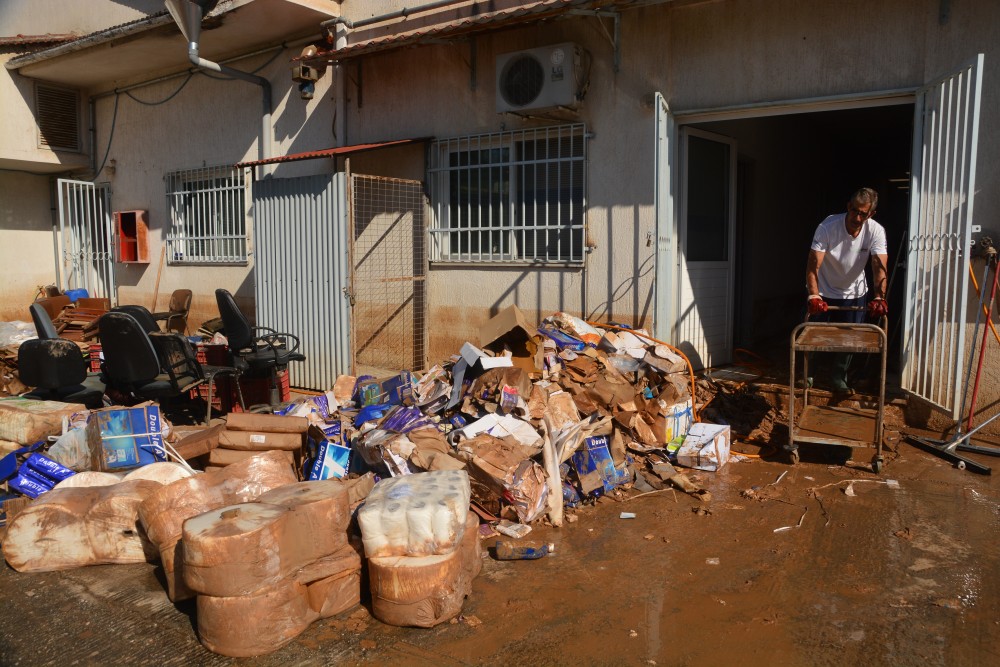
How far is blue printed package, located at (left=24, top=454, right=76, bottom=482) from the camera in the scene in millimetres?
5023

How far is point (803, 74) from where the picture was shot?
20.0 feet

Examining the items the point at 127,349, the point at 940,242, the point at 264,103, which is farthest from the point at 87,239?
the point at 940,242

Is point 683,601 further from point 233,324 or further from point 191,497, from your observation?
point 233,324

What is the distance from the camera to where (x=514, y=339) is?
6703 millimetres

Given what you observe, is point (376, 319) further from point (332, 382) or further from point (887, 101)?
point (887, 101)

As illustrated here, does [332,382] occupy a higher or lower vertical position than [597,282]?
lower

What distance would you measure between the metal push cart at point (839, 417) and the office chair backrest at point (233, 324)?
4.82 metres

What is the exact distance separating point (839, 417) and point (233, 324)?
535 centimetres

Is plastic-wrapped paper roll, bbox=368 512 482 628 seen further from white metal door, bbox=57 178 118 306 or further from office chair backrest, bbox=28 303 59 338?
white metal door, bbox=57 178 118 306

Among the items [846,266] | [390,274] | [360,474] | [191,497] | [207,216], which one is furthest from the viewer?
[207,216]

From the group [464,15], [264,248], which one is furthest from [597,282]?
[264,248]

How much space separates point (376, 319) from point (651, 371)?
352 centimetres

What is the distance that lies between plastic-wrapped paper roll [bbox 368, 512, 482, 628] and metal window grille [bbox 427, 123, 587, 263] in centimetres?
437

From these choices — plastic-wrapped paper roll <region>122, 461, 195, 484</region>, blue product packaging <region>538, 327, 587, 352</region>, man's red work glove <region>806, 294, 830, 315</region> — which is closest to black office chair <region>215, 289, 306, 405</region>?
plastic-wrapped paper roll <region>122, 461, 195, 484</region>
